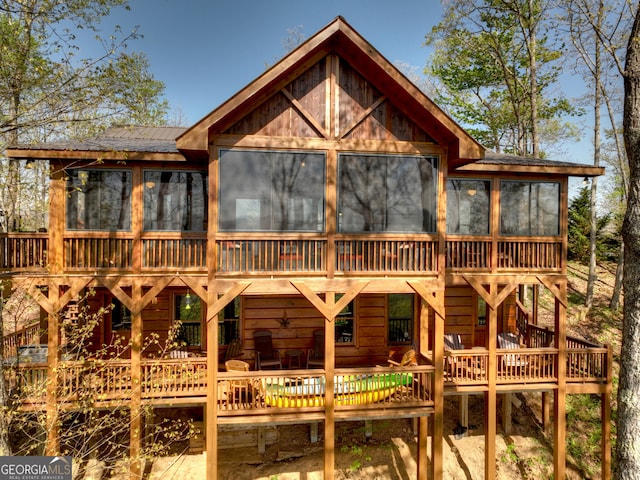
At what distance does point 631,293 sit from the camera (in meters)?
8.38

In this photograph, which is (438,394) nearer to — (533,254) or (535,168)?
(533,254)

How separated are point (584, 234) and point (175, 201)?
2468 centimetres

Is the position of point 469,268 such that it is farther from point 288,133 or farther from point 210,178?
point 210,178

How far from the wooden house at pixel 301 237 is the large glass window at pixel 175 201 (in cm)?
4

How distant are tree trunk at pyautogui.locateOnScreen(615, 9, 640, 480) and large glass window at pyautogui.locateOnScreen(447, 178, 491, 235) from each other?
10.6ft

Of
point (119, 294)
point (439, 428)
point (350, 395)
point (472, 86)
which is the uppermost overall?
point (472, 86)

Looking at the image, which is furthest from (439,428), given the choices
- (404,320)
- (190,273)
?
(190,273)

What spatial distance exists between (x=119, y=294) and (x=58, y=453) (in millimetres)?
4675

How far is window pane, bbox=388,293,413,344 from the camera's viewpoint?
1244cm

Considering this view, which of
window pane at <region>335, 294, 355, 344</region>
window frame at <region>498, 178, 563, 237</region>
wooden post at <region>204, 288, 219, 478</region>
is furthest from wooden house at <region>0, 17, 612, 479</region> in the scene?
window pane at <region>335, 294, 355, 344</region>

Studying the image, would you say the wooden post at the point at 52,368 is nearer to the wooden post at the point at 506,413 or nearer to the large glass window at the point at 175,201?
the large glass window at the point at 175,201

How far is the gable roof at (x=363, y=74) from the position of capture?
7.75m

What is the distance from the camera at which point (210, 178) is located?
811 cm

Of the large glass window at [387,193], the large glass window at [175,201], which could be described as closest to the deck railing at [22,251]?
the large glass window at [175,201]
